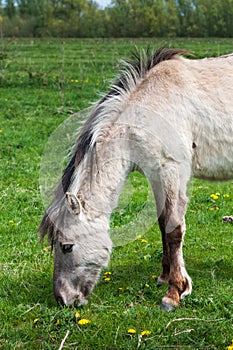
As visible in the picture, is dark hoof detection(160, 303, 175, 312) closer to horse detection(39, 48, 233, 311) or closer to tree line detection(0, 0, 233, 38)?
horse detection(39, 48, 233, 311)

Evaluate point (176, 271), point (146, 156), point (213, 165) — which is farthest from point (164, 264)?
point (146, 156)

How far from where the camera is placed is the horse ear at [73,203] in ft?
12.8

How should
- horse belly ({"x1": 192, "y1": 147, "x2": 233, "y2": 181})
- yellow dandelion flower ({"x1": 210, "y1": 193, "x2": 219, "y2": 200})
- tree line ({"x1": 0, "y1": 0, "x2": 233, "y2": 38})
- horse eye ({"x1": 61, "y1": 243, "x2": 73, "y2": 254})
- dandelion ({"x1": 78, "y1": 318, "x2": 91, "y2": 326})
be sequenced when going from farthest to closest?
1. tree line ({"x1": 0, "y1": 0, "x2": 233, "y2": 38})
2. yellow dandelion flower ({"x1": 210, "y1": 193, "x2": 219, "y2": 200})
3. horse belly ({"x1": 192, "y1": 147, "x2": 233, "y2": 181})
4. horse eye ({"x1": 61, "y1": 243, "x2": 73, "y2": 254})
5. dandelion ({"x1": 78, "y1": 318, "x2": 91, "y2": 326})

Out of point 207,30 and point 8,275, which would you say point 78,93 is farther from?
point 207,30

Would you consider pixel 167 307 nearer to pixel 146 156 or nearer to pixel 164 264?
pixel 164 264

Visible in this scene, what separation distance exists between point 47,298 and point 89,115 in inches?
62.3

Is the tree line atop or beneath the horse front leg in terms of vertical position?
atop

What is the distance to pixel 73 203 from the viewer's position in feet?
12.9

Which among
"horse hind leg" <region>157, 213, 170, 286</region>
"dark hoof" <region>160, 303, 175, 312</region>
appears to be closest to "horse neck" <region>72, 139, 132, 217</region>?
"horse hind leg" <region>157, 213, 170, 286</region>

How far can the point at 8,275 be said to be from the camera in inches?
196

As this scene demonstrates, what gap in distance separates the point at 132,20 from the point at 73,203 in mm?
42950

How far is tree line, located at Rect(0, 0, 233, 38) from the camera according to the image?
41438 mm

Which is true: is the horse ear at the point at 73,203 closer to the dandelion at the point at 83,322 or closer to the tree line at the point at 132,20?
the dandelion at the point at 83,322

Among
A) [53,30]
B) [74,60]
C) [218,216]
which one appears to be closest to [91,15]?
[53,30]
